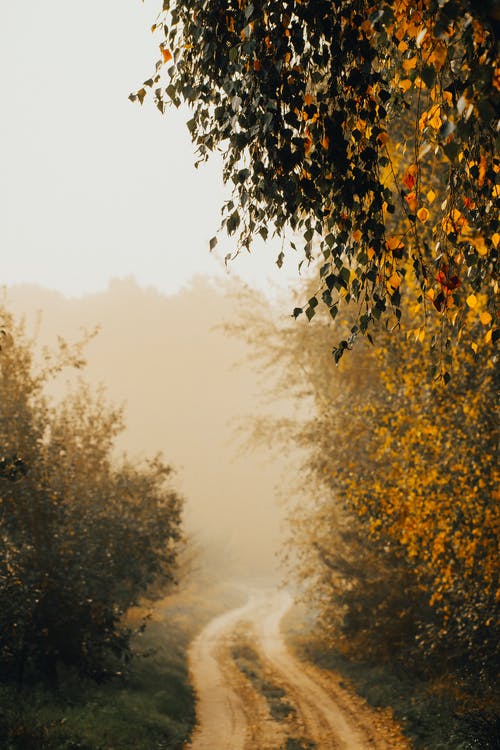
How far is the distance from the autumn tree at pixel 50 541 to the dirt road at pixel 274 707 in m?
3.18

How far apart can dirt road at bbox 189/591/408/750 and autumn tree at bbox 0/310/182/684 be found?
3177 millimetres

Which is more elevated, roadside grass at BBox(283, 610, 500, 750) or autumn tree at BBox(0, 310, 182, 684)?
autumn tree at BBox(0, 310, 182, 684)

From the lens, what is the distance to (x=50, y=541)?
13.0 meters

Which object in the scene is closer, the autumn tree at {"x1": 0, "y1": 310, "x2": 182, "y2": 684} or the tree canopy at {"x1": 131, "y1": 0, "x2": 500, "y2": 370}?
the tree canopy at {"x1": 131, "y1": 0, "x2": 500, "y2": 370}

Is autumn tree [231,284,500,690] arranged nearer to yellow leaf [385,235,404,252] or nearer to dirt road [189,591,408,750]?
yellow leaf [385,235,404,252]

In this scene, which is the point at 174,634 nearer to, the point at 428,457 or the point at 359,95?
the point at 428,457

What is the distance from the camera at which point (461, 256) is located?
4.41 meters

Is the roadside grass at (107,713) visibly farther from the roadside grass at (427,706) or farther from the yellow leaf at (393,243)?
the yellow leaf at (393,243)

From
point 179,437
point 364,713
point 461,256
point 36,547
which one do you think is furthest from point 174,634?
point 179,437

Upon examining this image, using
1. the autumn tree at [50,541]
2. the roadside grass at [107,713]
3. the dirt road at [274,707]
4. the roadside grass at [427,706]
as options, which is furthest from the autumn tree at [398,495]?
the autumn tree at [50,541]

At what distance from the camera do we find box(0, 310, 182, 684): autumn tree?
37.9 feet

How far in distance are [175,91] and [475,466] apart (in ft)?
25.1

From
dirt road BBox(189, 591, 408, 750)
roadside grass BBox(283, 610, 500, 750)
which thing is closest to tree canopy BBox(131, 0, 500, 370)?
roadside grass BBox(283, 610, 500, 750)

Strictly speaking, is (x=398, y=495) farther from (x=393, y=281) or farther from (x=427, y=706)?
(x=393, y=281)
